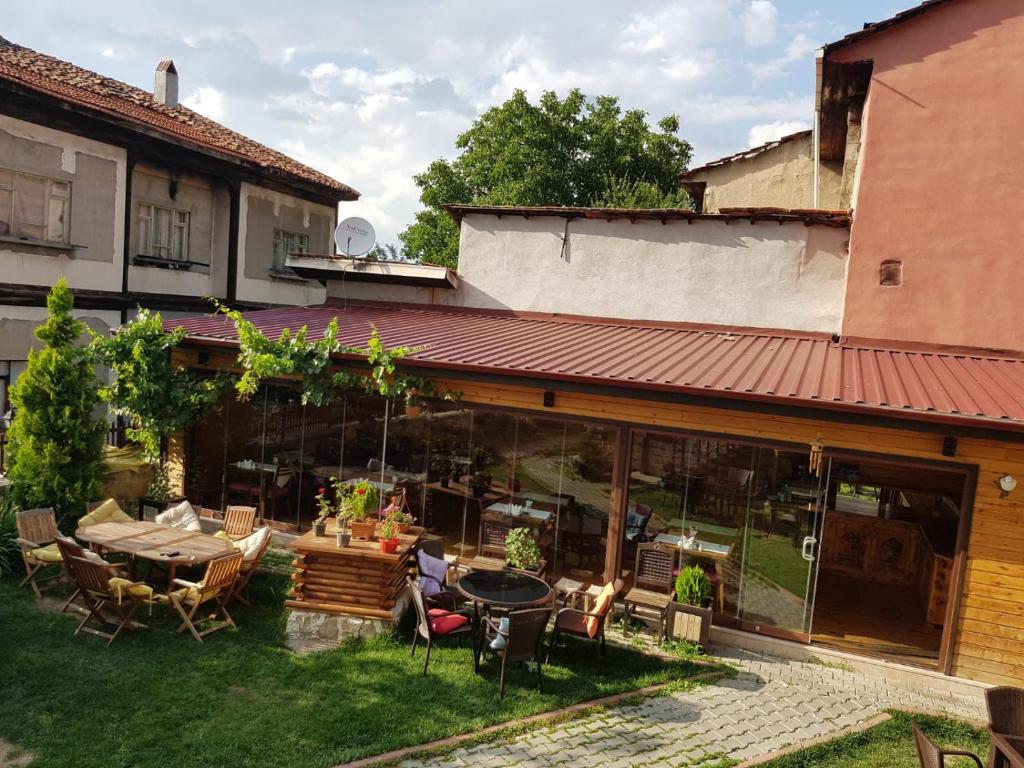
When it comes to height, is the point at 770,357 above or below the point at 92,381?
above

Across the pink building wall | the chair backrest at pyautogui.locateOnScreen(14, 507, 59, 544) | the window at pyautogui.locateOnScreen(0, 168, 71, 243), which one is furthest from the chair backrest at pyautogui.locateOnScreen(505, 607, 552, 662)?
the window at pyautogui.locateOnScreen(0, 168, 71, 243)

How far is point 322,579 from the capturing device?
813 centimetres

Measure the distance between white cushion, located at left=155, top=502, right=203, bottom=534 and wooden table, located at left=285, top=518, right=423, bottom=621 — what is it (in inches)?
96.8

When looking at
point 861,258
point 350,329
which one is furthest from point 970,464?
point 350,329

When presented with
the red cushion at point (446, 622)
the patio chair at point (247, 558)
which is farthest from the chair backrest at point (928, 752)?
the patio chair at point (247, 558)

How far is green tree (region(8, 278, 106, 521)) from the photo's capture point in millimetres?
9781

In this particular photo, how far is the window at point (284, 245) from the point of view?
20.9m

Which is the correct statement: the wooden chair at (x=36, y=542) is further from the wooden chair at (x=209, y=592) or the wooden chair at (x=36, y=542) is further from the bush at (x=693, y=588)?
the bush at (x=693, y=588)

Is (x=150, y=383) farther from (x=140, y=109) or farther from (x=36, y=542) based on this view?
(x=140, y=109)

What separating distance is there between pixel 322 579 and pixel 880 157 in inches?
390

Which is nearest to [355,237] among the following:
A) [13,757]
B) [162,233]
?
[162,233]

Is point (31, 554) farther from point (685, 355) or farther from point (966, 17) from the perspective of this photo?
point (966, 17)

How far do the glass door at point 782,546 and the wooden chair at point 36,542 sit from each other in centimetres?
831

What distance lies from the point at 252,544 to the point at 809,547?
670 cm
